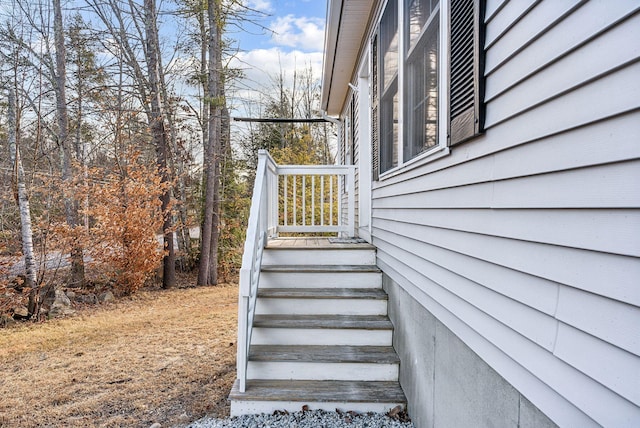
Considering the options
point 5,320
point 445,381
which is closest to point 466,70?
point 445,381

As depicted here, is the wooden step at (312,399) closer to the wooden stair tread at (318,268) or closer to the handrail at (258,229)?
the handrail at (258,229)

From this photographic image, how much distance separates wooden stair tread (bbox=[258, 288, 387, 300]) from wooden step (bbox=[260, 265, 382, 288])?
0.27ft

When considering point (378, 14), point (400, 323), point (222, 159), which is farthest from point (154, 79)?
point (400, 323)

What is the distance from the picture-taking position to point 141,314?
251 inches

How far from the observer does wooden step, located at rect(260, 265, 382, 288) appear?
3770 millimetres

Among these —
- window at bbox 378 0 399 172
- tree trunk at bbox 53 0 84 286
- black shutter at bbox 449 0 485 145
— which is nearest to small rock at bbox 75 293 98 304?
Result: tree trunk at bbox 53 0 84 286

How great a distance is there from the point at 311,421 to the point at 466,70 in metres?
2.34

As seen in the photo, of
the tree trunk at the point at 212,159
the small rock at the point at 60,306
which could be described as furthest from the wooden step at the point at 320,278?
the tree trunk at the point at 212,159

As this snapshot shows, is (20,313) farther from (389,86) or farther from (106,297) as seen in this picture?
(389,86)

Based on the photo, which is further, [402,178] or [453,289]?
[402,178]

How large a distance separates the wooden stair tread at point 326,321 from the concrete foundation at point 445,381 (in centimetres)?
19

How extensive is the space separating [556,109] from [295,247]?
3.22 metres

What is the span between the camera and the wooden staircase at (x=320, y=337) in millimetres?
2734

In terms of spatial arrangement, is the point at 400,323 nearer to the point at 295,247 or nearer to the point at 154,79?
the point at 295,247
